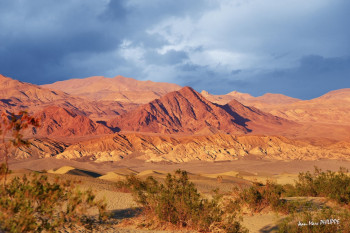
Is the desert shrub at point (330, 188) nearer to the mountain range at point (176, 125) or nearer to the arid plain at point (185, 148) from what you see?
the arid plain at point (185, 148)

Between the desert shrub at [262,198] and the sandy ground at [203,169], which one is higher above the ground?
the desert shrub at [262,198]

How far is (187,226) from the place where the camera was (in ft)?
42.2

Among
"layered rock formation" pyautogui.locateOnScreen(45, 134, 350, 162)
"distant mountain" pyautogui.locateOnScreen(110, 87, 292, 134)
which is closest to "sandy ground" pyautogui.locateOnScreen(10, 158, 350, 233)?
"layered rock formation" pyautogui.locateOnScreen(45, 134, 350, 162)

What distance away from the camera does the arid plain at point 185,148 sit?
36.6 metres

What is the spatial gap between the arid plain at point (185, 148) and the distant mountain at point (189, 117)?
0.51 m

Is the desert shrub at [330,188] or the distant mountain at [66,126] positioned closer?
the desert shrub at [330,188]

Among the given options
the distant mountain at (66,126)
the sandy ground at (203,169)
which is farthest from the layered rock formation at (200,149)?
the distant mountain at (66,126)

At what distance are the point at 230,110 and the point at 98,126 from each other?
75004mm

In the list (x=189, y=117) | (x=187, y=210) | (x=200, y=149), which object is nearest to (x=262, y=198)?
(x=187, y=210)

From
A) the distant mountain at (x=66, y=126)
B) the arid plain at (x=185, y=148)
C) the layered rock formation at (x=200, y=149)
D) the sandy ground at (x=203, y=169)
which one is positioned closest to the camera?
the arid plain at (x=185, y=148)

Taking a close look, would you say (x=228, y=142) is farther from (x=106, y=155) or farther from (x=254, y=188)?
(x=254, y=188)

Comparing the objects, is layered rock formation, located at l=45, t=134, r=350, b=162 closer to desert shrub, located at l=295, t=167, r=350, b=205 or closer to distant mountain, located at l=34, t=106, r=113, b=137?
distant mountain, located at l=34, t=106, r=113, b=137

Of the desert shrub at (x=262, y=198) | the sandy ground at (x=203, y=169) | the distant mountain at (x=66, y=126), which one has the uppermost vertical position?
the distant mountain at (x=66, y=126)

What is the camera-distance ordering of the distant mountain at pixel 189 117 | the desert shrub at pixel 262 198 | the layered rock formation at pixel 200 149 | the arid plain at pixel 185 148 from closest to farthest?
the desert shrub at pixel 262 198 → the arid plain at pixel 185 148 → the layered rock formation at pixel 200 149 → the distant mountain at pixel 189 117
